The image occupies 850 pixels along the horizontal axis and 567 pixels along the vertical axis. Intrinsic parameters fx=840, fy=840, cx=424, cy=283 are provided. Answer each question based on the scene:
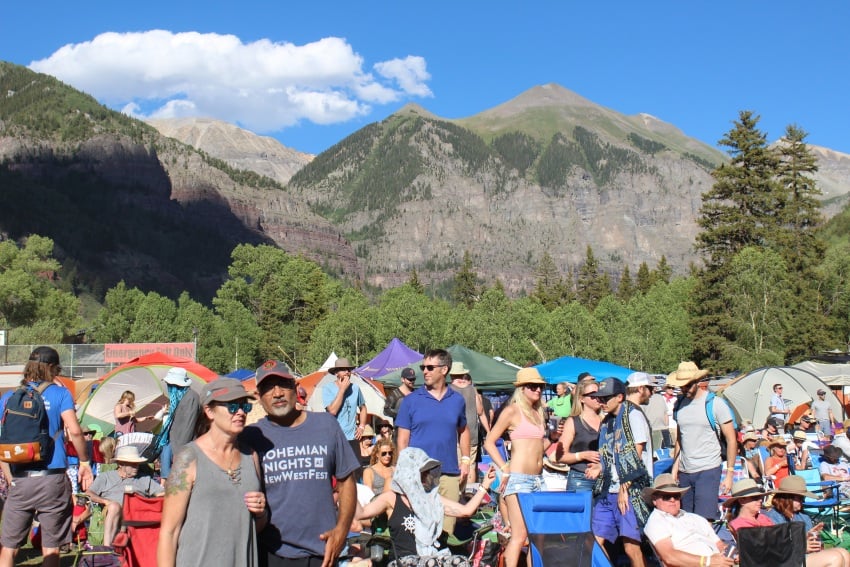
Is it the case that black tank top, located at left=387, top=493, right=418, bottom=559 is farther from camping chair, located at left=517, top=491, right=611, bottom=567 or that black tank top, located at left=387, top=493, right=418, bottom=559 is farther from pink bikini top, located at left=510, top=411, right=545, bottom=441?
pink bikini top, located at left=510, top=411, right=545, bottom=441

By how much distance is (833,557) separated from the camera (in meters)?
5.33

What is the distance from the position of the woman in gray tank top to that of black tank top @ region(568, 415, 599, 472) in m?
3.42

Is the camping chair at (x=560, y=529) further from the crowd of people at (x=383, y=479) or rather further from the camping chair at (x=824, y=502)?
the camping chair at (x=824, y=502)

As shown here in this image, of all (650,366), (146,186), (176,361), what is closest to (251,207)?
(146,186)

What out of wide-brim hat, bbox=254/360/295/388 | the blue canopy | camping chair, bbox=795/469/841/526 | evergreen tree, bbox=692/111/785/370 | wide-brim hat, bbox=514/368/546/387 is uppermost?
evergreen tree, bbox=692/111/785/370

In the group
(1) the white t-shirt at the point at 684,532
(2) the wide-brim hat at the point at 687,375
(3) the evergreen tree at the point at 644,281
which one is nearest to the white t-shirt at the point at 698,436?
(2) the wide-brim hat at the point at 687,375

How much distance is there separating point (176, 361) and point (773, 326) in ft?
99.3

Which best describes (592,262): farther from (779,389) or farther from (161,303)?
(779,389)

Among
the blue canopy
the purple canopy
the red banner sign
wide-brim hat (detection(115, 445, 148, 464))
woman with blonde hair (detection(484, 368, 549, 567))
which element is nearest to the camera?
woman with blonde hair (detection(484, 368, 549, 567))

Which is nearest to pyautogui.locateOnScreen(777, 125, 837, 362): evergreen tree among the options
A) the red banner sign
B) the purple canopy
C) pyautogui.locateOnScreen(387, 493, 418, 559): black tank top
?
the purple canopy

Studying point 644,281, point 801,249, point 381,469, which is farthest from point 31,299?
point 381,469

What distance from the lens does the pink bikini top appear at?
237 inches

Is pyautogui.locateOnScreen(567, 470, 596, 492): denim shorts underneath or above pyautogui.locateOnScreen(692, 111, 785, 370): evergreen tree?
underneath

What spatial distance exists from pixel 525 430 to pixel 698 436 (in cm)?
178
